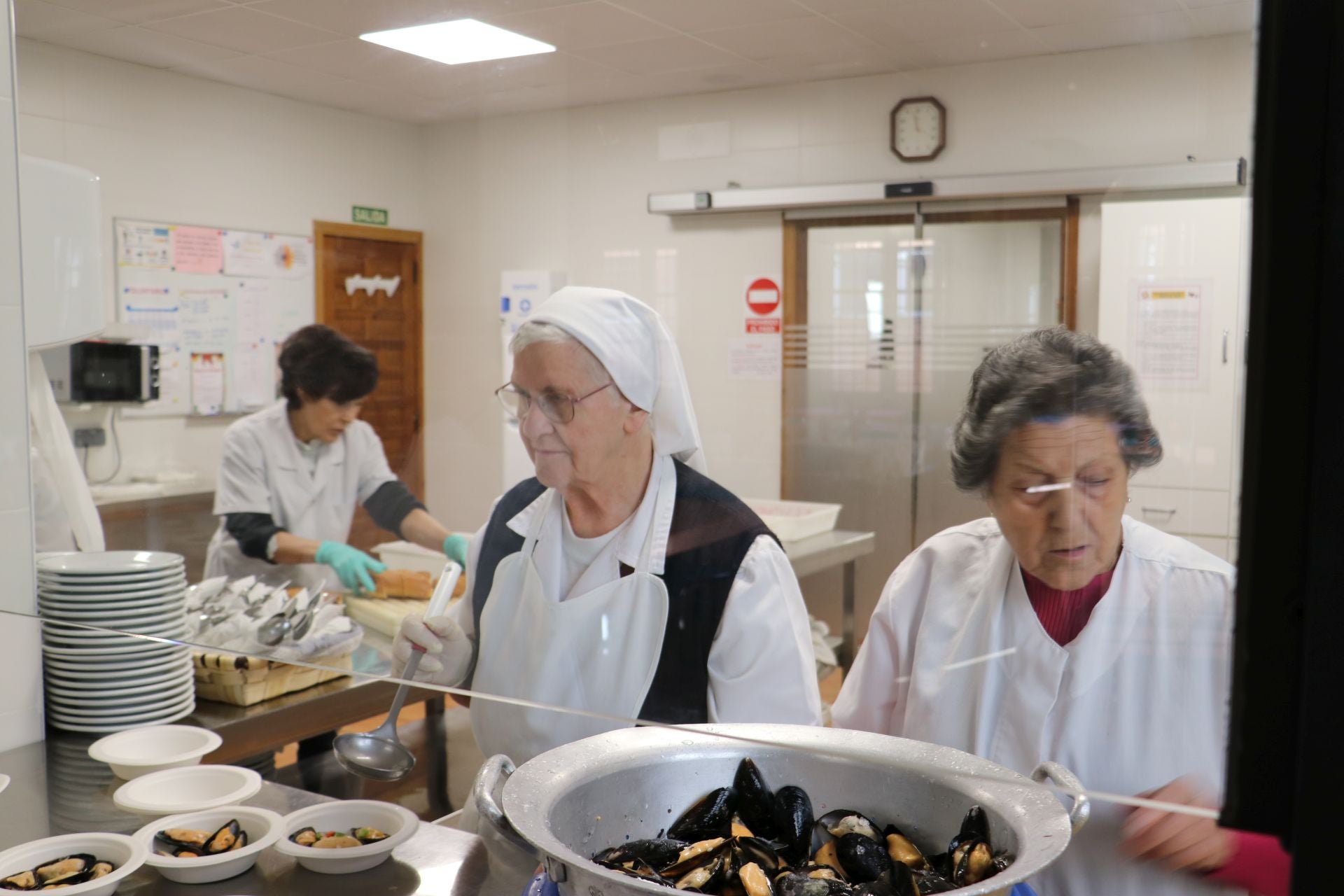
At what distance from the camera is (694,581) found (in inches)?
47.9

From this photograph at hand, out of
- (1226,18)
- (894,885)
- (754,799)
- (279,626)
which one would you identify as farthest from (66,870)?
(1226,18)

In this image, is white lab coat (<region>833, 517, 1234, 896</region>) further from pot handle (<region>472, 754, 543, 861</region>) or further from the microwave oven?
the microwave oven

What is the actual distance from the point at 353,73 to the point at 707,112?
528 mm

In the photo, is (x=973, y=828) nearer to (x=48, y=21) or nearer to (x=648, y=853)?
(x=648, y=853)

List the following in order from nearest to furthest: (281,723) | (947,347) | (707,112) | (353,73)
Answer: (947,347) → (707,112) → (353,73) → (281,723)

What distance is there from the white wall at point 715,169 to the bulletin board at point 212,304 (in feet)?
0.84

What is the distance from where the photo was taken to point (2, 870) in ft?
3.87

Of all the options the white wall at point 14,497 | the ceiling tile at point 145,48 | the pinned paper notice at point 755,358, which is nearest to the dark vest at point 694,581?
the pinned paper notice at point 755,358

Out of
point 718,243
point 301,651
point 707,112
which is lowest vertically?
point 301,651

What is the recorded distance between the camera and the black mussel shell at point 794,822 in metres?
0.92

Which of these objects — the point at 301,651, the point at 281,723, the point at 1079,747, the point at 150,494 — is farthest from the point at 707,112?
the point at 281,723

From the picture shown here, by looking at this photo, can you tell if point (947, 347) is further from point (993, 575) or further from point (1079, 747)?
point (1079, 747)

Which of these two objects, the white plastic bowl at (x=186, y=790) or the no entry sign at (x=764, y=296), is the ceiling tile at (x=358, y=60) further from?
the white plastic bowl at (x=186, y=790)

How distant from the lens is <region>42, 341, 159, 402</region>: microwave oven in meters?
1.60
